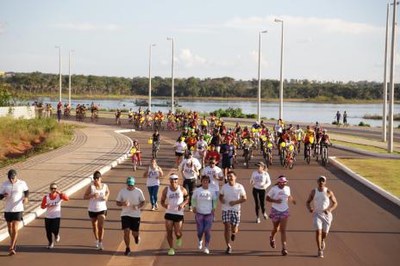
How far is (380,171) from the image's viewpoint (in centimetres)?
2305

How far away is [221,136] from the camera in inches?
947

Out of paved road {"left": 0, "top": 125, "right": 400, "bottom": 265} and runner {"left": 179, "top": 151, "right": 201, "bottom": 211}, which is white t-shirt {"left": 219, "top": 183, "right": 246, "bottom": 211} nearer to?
paved road {"left": 0, "top": 125, "right": 400, "bottom": 265}

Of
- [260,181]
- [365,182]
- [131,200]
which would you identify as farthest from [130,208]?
[365,182]

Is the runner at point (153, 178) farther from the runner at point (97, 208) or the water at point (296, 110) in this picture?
the water at point (296, 110)

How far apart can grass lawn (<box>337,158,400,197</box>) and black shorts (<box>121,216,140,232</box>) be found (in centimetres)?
938

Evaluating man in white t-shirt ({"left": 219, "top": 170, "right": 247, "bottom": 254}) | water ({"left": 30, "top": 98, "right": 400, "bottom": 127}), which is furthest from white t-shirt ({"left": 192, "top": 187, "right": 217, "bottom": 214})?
water ({"left": 30, "top": 98, "right": 400, "bottom": 127})

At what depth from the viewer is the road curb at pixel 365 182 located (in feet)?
56.4

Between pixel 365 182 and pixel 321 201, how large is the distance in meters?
9.18

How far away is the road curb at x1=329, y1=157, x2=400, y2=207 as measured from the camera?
1719 centimetres

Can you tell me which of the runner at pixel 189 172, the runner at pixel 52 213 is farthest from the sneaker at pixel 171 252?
the runner at pixel 189 172

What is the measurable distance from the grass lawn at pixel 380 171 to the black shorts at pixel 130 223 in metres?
9.38

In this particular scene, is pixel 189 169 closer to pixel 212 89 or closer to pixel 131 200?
pixel 131 200

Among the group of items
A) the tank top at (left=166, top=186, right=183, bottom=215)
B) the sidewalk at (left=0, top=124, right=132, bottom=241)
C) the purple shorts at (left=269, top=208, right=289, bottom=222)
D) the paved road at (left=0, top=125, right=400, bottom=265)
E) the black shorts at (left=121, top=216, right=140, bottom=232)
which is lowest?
the paved road at (left=0, top=125, right=400, bottom=265)

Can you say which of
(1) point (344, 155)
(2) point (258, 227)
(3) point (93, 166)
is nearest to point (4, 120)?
(3) point (93, 166)
